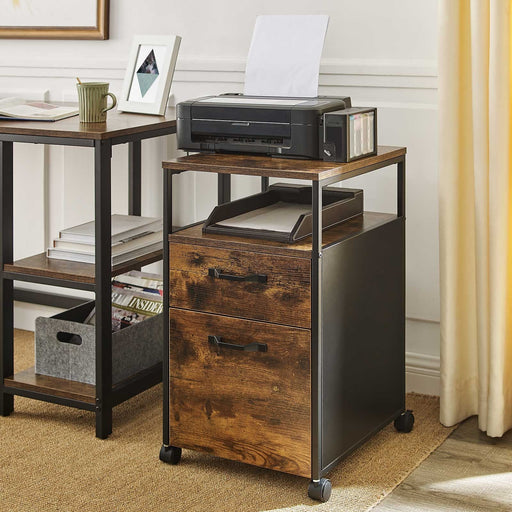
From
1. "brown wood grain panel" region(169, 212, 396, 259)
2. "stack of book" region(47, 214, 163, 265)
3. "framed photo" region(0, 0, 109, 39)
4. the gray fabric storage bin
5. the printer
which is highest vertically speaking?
"framed photo" region(0, 0, 109, 39)

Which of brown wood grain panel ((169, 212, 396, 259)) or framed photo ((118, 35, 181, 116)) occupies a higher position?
framed photo ((118, 35, 181, 116))

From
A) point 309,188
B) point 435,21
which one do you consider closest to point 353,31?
point 435,21

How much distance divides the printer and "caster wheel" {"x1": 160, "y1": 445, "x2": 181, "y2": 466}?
0.71 meters

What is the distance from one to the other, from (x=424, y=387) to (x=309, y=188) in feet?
2.46

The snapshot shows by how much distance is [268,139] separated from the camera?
2.02m

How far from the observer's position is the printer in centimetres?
195

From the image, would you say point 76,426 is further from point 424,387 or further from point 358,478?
point 424,387

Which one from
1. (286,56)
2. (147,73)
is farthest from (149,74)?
(286,56)

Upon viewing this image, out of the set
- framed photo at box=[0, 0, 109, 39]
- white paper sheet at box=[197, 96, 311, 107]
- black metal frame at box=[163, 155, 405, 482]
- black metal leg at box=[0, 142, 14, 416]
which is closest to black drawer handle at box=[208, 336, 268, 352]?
black metal frame at box=[163, 155, 405, 482]

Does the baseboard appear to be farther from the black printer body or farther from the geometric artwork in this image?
the geometric artwork

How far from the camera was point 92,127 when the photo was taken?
7.39 feet

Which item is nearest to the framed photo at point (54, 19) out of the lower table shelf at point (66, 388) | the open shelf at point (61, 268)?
the open shelf at point (61, 268)

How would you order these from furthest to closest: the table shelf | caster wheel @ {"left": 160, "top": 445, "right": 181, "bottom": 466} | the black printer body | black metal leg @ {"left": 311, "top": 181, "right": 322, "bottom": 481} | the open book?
the open book, the table shelf, caster wheel @ {"left": 160, "top": 445, "right": 181, "bottom": 466}, the black printer body, black metal leg @ {"left": 311, "top": 181, "right": 322, "bottom": 481}

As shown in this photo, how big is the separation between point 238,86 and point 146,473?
118 cm
